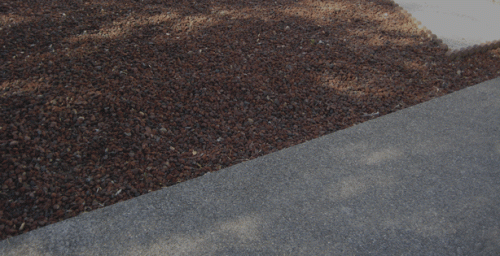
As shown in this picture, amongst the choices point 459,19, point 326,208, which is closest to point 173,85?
point 326,208

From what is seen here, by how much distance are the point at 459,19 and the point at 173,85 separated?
4576 millimetres

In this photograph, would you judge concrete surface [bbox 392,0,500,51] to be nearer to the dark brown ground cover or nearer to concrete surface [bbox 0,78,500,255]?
the dark brown ground cover

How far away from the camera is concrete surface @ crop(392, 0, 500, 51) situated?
4.93m

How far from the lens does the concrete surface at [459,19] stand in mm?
4930

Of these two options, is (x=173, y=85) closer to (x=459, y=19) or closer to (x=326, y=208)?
(x=326, y=208)

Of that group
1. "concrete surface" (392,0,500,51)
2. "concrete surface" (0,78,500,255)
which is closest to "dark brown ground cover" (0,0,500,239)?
"concrete surface" (0,78,500,255)

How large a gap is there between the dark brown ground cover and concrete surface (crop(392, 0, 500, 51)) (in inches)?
15.1

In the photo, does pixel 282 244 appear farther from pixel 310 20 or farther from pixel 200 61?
pixel 310 20

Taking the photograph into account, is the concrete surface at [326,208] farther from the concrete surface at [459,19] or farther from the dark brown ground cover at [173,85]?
the concrete surface at [459,19]

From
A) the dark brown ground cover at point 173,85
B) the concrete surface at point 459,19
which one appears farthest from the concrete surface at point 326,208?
the concrete surface at point 459,19

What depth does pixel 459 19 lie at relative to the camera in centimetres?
560

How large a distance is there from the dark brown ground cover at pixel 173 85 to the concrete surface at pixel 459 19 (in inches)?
15.1

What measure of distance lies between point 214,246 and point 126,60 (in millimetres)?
2190

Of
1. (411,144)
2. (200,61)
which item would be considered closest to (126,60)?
(200,61)
